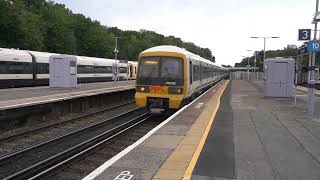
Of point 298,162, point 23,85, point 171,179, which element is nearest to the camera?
point 171,179

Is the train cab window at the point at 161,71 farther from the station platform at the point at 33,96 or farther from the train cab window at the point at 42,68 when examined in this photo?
the train cab window at the point at 42,68

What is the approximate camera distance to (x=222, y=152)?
9.86 meters

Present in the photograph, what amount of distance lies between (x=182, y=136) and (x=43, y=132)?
267 inches

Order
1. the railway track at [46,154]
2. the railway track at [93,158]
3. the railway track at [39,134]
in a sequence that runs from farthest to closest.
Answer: the railway track at [39,134], the railway track at [46,154], the railway track at [93,158]

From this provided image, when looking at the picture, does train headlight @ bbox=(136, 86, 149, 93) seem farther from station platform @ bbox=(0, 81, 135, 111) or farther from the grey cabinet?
the grey cabinet

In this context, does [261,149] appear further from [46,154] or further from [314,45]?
[314,45]

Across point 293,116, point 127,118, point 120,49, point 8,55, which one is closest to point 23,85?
point 8,55

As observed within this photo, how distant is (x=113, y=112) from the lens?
25.6 metres

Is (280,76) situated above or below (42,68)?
below

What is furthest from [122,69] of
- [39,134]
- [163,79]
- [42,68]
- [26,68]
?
[39,134]

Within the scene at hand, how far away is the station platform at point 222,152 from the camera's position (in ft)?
26.0

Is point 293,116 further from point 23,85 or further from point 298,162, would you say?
point 23,85

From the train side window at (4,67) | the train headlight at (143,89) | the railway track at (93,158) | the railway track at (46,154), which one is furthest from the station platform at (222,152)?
the train side window at (4,67)

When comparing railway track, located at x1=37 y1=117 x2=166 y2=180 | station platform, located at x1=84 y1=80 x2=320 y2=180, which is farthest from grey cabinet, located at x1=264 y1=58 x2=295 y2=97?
station platform, located at x1=84 y1=80 x2=320 y2=180
